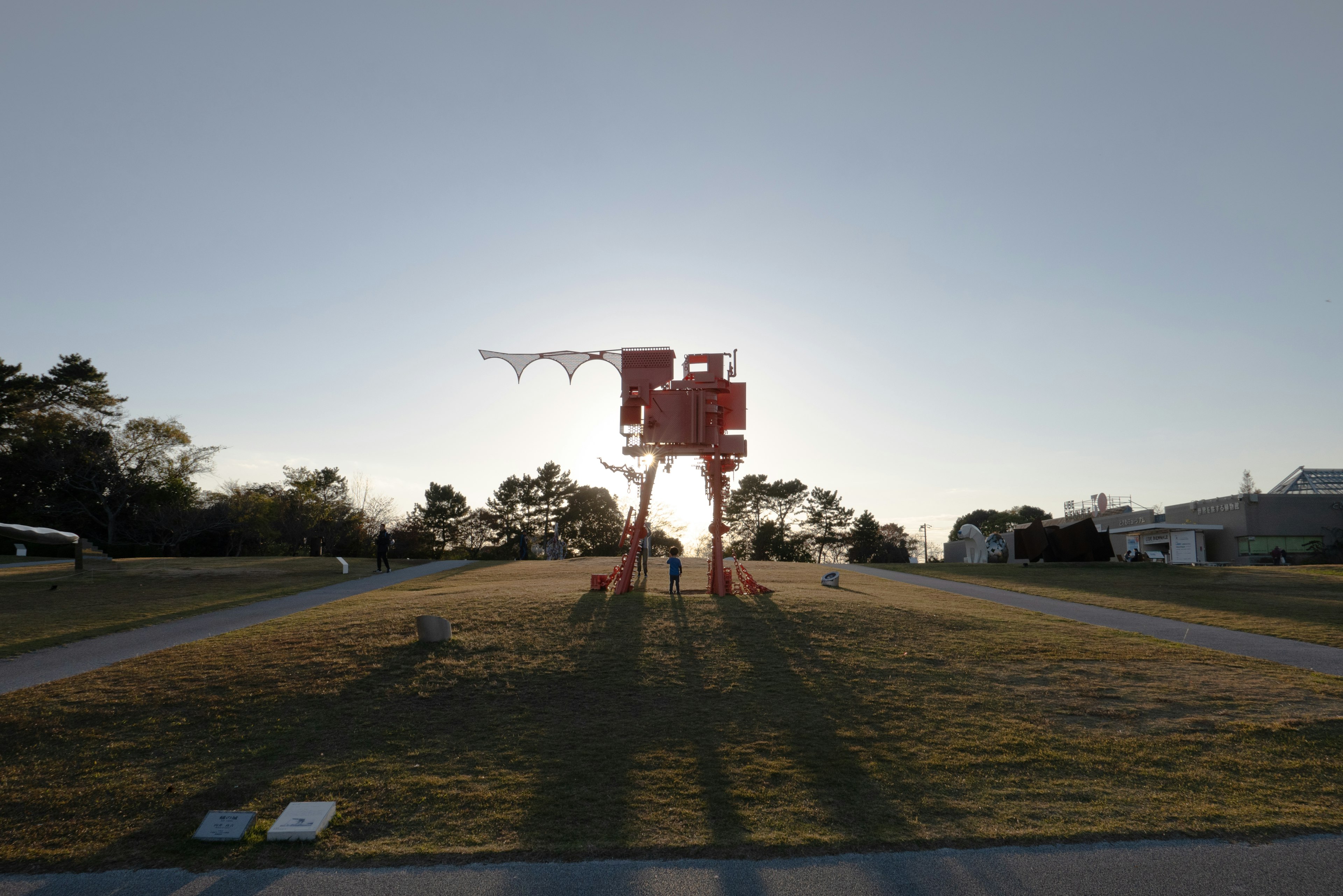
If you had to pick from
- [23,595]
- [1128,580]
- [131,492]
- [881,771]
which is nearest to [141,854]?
[881,771]

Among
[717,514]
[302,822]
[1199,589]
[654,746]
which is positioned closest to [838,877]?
[654,746]

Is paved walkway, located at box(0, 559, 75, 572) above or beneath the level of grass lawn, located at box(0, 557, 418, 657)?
above

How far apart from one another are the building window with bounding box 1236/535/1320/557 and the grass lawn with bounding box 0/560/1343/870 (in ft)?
166

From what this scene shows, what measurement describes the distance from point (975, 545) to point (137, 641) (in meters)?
50.8

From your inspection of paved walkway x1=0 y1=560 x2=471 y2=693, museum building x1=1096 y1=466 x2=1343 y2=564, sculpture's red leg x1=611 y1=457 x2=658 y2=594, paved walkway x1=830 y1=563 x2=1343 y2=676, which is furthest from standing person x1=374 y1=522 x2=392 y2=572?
museum building x1=1096 y1=466 x2=1343 y2=564

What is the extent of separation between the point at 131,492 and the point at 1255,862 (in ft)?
212

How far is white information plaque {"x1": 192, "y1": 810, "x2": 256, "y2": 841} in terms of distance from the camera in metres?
6.03

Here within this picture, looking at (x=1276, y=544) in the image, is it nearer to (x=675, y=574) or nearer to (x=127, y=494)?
(x=675, y=574)

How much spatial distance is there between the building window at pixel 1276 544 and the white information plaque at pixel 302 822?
211 feet

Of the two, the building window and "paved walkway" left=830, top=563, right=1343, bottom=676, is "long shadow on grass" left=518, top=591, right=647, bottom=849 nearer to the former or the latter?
"paved walkway" left=830, top=563, right=1343, bottom=676

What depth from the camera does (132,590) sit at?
23.5m

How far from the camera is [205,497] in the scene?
198 feet

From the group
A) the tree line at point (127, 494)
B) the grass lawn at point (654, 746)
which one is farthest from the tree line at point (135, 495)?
the grass lawn at point (654, 746)

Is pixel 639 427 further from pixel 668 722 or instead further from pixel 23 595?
pixel 23 595
